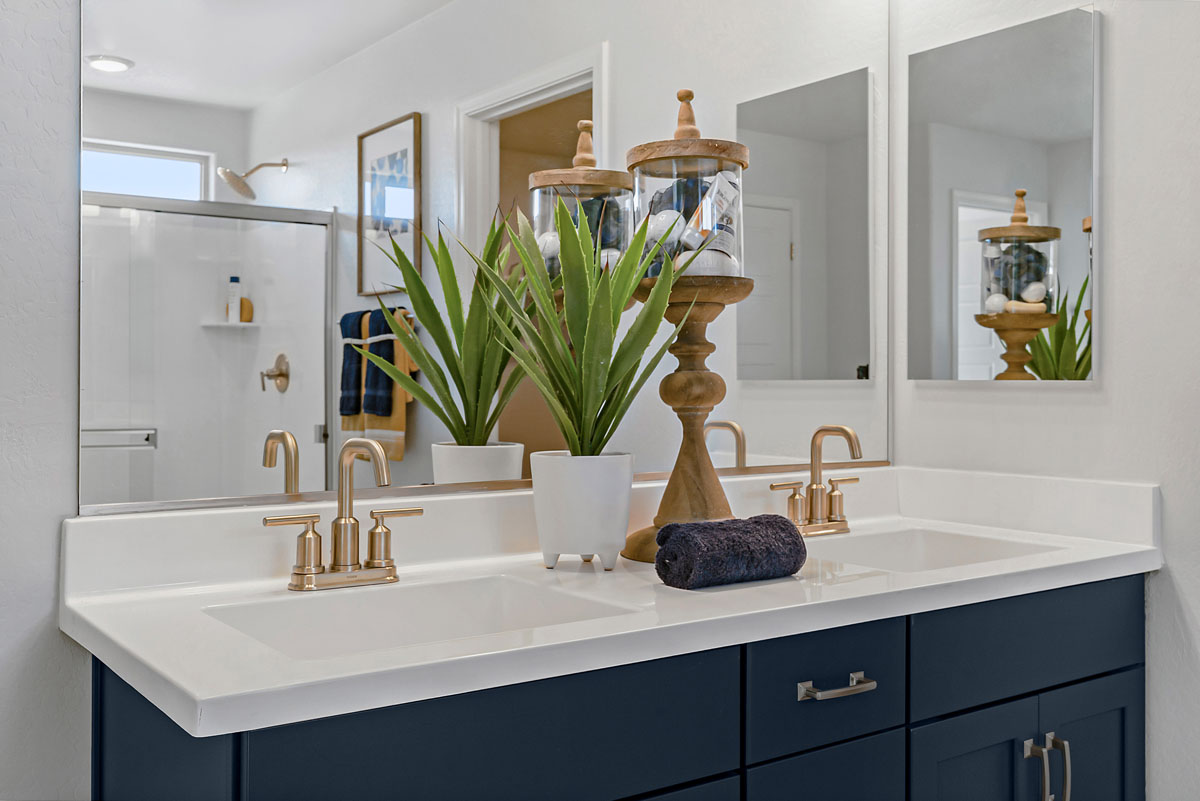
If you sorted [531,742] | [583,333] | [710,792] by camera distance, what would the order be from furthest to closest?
[583,333]
[710,792]
[531,742]

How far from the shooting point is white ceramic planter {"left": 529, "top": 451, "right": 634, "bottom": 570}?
1.48m

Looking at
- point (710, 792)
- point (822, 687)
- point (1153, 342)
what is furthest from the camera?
point (1153, 342)

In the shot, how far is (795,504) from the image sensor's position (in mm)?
1884

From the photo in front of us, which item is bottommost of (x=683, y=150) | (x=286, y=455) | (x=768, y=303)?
(x=286, y=455)

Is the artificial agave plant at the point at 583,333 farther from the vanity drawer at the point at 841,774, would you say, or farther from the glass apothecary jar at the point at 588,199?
the vanity drawer at the point at 841,774

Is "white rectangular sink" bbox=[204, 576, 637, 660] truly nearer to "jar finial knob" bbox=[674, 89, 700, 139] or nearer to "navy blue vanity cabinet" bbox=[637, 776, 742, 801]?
"navy blue vanity cabinet" bbox=[637, 776, 742, 801]

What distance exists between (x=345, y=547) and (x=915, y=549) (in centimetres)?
113

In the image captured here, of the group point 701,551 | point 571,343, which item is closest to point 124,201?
point 571,343

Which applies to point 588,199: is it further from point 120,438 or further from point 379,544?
point 120,438

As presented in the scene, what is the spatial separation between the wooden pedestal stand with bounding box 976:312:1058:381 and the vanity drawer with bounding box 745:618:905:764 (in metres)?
0.79

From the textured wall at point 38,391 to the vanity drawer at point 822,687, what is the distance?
84 cm

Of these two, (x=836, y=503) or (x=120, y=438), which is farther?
(x=836, y=503)

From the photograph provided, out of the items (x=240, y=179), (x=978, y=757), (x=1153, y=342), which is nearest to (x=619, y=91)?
(x=240, y=179)

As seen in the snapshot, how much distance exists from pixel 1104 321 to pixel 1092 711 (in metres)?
0.66
